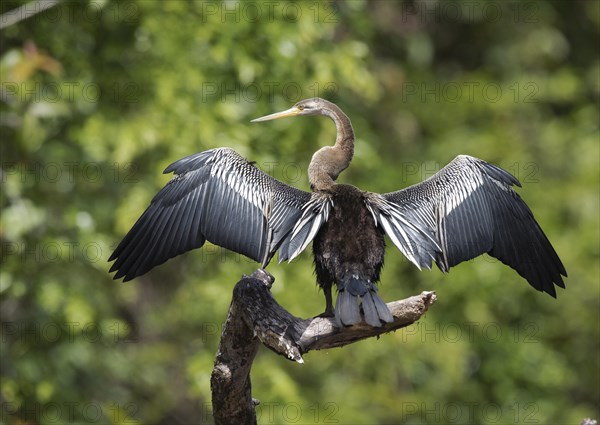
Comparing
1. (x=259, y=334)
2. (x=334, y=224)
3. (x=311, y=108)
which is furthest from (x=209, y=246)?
(x=259, y=334)

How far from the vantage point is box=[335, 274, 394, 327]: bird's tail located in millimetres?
4227

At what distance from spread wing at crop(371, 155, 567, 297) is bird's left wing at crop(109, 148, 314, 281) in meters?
0.48

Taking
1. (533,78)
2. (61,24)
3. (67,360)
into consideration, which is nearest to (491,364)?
(533,78)

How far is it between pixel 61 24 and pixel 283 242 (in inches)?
144

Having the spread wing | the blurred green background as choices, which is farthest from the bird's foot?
the blurred green background

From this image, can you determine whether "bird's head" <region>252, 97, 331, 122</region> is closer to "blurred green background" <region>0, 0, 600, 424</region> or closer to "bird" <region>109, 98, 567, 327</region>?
"bird" <region>109, 98, 567, 327</region>

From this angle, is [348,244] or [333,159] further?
[333,159]

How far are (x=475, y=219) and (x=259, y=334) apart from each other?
142 centimetres

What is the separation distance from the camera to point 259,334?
4.36 m

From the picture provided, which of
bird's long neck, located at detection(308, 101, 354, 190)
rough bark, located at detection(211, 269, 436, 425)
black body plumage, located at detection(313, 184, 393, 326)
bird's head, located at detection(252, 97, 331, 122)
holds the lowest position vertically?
rough bark, located at detection(211, 269, 436, 425)

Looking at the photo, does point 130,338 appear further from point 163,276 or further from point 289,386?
point 289,386

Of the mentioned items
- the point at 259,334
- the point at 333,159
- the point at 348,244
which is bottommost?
the point at 259,334

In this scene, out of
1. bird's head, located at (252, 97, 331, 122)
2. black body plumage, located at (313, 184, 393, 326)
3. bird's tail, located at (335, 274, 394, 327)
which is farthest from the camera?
bird's head, located at (252, 97, 331, 122)

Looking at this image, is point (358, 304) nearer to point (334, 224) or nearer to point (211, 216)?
point (334, 224)
